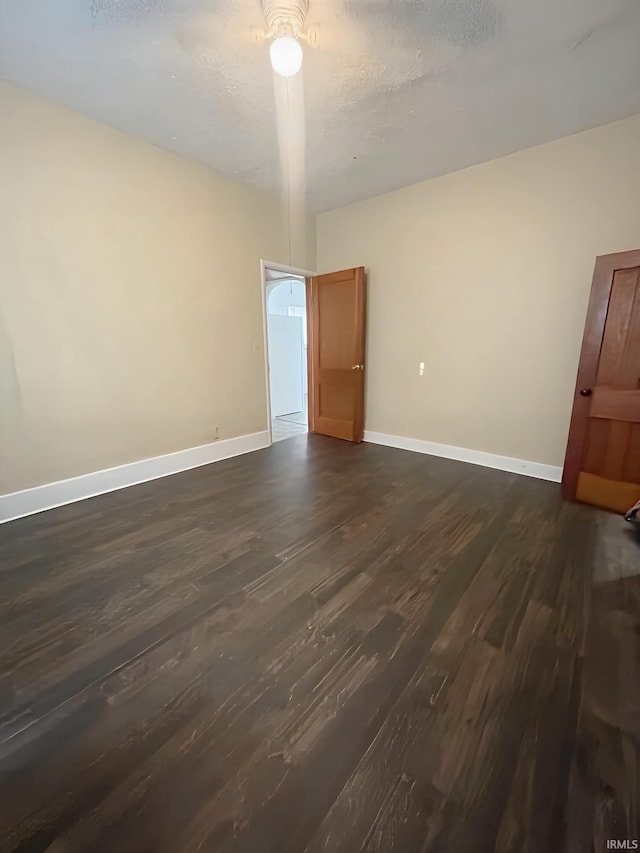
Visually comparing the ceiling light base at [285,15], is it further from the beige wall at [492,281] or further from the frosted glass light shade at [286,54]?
the beige wall at [492,281]

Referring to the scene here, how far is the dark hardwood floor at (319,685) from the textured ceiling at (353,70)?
283cm

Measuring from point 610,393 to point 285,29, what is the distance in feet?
9.92

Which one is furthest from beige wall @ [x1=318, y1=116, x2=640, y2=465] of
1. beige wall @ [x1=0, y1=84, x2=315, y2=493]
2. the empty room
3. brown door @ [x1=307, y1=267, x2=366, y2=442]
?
beige wall @ [x1=0, y1=84, x2=315, y2=493]

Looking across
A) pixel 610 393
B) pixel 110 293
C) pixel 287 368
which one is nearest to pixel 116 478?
pixel 110 293

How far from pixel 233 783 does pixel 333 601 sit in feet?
2.68

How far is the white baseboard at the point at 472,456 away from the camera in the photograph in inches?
132

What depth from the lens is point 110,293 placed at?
114 inches

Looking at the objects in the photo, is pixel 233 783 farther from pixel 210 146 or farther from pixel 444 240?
pixel 444 240

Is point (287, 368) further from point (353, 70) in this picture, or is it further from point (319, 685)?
point (319, 685)

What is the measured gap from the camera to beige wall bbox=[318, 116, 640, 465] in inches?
112

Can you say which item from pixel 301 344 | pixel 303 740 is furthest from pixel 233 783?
pixel 301 344

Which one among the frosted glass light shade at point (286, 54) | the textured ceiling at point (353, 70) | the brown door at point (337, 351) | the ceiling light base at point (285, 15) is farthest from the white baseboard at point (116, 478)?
the ceiling light base at point (285, 15)

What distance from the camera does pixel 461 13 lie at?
1766mm

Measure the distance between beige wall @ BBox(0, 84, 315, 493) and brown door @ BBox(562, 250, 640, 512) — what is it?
10.5 feet
